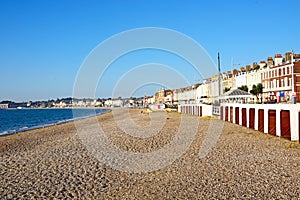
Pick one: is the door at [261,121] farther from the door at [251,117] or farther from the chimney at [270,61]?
the chimney at [270,61]

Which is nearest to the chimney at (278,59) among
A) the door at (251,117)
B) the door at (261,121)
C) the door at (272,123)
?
the door at (251,117)

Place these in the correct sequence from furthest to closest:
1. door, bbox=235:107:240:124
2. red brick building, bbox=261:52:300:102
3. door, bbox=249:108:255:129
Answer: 1. red brick building, bbox=261:52:300:102
2. door, bbox=235:107:240:124
3. door, bbox=249:108:255:129

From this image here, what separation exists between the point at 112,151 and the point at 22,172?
387 cm

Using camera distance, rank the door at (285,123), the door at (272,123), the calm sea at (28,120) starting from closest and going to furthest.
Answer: the door at (285,123) < the door at (272,123) < the calm sea at (28,120)

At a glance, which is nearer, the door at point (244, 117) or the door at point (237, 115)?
the door at point (244, 117)

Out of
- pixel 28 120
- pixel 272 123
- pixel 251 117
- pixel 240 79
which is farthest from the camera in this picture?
pixel 240 79

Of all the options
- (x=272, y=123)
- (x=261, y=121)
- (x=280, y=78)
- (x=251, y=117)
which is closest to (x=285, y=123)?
(x=272, y=123)

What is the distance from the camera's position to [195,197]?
232 inches

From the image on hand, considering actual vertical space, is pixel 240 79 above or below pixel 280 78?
above

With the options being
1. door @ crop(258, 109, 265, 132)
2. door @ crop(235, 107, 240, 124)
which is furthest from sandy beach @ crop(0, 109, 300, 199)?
door @ crop(235, 107, 240, 124)

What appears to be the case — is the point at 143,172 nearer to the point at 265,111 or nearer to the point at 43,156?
the point at 43,156

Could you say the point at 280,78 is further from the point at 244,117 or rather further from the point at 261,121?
the point at 261,121

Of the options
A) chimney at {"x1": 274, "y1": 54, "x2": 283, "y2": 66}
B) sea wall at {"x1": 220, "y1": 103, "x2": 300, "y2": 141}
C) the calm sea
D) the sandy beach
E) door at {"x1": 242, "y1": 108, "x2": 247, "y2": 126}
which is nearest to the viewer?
the sandy beach

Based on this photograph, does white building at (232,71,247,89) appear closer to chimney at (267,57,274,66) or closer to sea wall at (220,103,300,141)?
chimney at (267,57,274,66)
